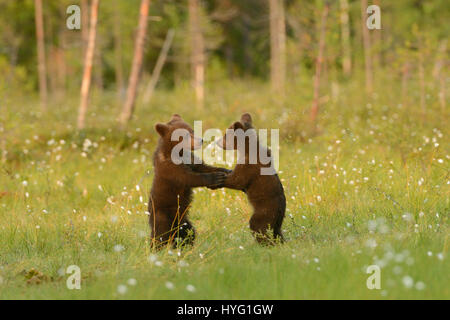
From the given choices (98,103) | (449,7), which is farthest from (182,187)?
(449,7)

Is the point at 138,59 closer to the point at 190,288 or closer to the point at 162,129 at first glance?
the point at 162,129

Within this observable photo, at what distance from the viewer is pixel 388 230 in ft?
19.2

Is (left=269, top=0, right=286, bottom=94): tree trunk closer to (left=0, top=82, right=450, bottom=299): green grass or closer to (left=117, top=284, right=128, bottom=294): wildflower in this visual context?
(left=0, top=82, right=450, bottom=299): green grass

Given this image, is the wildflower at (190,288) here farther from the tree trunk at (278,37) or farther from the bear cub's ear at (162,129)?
the tree trunk at (278,37)

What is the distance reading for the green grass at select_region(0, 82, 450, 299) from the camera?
4758 mm

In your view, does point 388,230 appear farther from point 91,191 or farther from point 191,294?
point 91,191

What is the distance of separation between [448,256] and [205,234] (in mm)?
2884

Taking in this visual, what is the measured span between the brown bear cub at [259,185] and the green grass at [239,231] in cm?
27

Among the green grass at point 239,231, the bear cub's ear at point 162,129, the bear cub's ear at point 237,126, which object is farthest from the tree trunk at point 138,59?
the bear cub's ear at point 237,126

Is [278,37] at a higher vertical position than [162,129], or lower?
higher

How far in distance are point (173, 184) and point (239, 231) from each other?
3.87 feet

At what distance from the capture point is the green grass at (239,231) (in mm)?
4758

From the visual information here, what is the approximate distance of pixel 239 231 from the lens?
22.4 ft

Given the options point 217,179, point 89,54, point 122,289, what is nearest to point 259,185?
point 217,179
